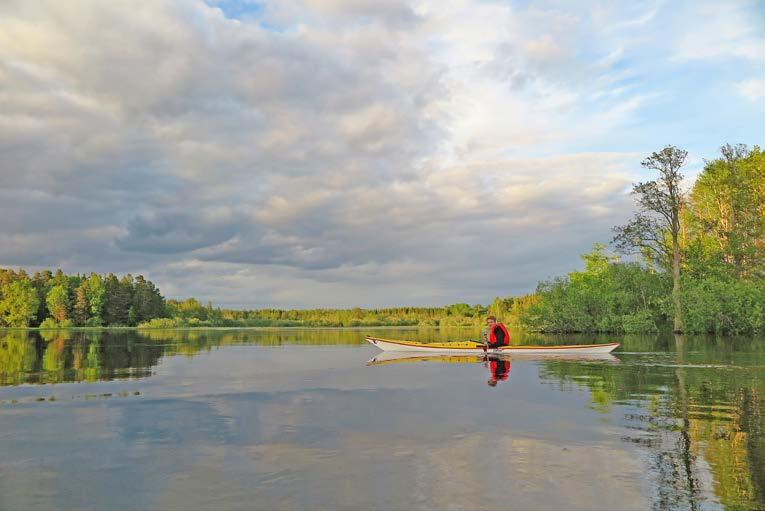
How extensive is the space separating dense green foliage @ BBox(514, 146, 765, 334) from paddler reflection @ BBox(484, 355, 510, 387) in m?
31.1

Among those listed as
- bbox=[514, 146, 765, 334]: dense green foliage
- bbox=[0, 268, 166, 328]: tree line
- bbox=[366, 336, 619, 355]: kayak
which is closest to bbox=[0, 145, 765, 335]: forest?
bbox=[514, 146, 765, 334]: dense green foliage

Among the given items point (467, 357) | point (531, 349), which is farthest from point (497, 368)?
point (467, 357)

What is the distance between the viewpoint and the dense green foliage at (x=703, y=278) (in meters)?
53.7

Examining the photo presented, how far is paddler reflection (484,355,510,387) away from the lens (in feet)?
73.7

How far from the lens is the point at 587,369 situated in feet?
83.4

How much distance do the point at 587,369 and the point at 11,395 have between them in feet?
76.0

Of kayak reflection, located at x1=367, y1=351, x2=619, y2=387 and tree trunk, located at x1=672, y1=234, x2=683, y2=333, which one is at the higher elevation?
tree trunk, located at x1=672, y1=234, x2=683, y2=333

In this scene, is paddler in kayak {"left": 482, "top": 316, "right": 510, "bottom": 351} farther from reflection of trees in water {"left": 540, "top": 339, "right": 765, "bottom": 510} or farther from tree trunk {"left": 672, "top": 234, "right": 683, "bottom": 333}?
tree trunk {"left": 672, "top": 234, "right": 683, "bottom": 333}

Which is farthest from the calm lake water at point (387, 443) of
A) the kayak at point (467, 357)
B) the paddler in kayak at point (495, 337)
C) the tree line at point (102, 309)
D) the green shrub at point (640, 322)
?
the tree line at point (102, 309)

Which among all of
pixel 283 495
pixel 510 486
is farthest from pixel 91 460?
pixel 510 486

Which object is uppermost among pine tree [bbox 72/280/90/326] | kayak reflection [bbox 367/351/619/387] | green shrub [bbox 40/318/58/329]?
pine tree [bbox 72/280/90/326]

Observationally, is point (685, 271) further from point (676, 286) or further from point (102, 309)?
point (102, 309)

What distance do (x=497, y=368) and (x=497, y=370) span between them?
1060mm

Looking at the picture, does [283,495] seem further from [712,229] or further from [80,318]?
[80,318]
